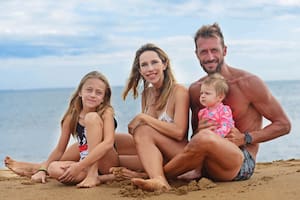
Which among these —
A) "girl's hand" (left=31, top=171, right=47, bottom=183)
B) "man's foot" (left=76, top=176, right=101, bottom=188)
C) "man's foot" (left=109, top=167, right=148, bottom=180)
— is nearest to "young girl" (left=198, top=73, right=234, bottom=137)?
"man's foot" (left=109, top=167, right=148, bottom=180)

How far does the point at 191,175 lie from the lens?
471 centimetres

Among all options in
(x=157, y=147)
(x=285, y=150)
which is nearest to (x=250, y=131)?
(x=157, y=147)

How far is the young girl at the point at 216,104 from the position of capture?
4.39 meters

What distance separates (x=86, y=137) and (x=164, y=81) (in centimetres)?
86

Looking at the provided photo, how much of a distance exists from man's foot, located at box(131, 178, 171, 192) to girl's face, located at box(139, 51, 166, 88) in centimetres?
98

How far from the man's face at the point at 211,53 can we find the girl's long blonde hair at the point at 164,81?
319 mm

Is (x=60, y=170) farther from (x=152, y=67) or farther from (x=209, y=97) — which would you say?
(x=209, y=97)

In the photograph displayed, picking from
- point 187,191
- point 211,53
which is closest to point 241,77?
point 211,53

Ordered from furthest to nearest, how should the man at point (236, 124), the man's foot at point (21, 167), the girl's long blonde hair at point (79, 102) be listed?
the man's foot at point (21, 167)
the girl's long blonde hair at point (79, 102)
the man at point (236, 124)

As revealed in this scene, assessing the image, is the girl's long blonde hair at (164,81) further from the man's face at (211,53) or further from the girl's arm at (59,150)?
the girl's arm at (59,150)

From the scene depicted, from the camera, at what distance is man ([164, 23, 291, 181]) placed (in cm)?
423

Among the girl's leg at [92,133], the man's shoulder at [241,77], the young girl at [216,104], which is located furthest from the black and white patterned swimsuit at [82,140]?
the man's shoulder at [241,77]

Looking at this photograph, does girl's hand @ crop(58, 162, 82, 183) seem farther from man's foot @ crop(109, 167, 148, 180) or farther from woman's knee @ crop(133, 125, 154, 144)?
woman's knee @ crop(133, 125, 154, 144)

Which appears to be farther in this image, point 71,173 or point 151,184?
point 71,173
